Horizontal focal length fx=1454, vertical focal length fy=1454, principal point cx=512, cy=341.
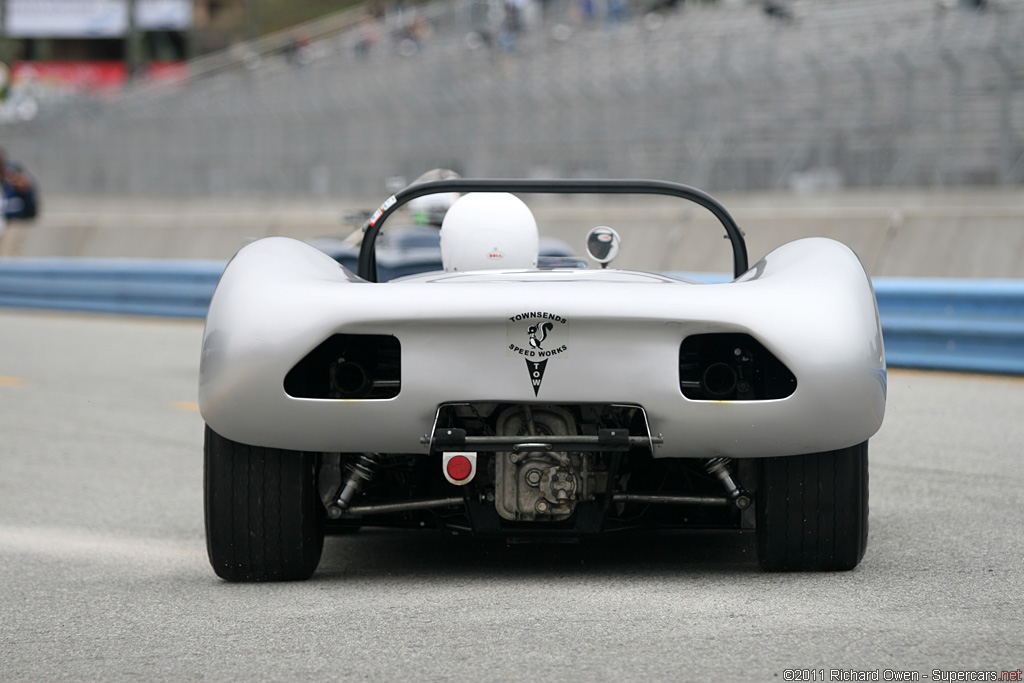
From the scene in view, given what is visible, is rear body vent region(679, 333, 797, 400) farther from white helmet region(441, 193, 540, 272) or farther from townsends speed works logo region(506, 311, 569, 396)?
white helmet region(441, 193, 540, 272)

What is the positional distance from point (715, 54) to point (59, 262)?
29.8ft

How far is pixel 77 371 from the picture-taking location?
35.2 ft

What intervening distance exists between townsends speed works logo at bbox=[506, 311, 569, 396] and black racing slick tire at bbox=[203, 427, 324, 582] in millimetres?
695

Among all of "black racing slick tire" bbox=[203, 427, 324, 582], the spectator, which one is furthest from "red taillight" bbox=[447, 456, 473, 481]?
the spectator

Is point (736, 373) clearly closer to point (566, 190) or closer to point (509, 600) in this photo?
point (509, 600)

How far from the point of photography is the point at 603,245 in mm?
4820

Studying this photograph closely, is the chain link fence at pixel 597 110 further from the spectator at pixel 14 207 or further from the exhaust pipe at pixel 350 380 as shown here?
Answer: the exhaust pipe at pixel 350 380

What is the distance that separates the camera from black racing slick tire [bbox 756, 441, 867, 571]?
384cm

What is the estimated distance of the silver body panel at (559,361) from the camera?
11.8ft

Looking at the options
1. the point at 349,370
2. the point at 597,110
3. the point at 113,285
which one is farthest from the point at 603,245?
the point at 597,110

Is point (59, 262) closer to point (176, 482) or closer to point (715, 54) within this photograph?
point (715, 54)

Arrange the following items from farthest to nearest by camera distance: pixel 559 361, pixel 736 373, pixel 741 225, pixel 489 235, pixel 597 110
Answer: pixel 597 110, pixel 741 225, pixel 489 235, pixel 736 373, pixel 559 361

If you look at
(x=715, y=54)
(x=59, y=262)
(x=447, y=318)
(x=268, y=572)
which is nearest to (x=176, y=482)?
(x=268, y=572)

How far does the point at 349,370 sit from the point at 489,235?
3.62 ft
